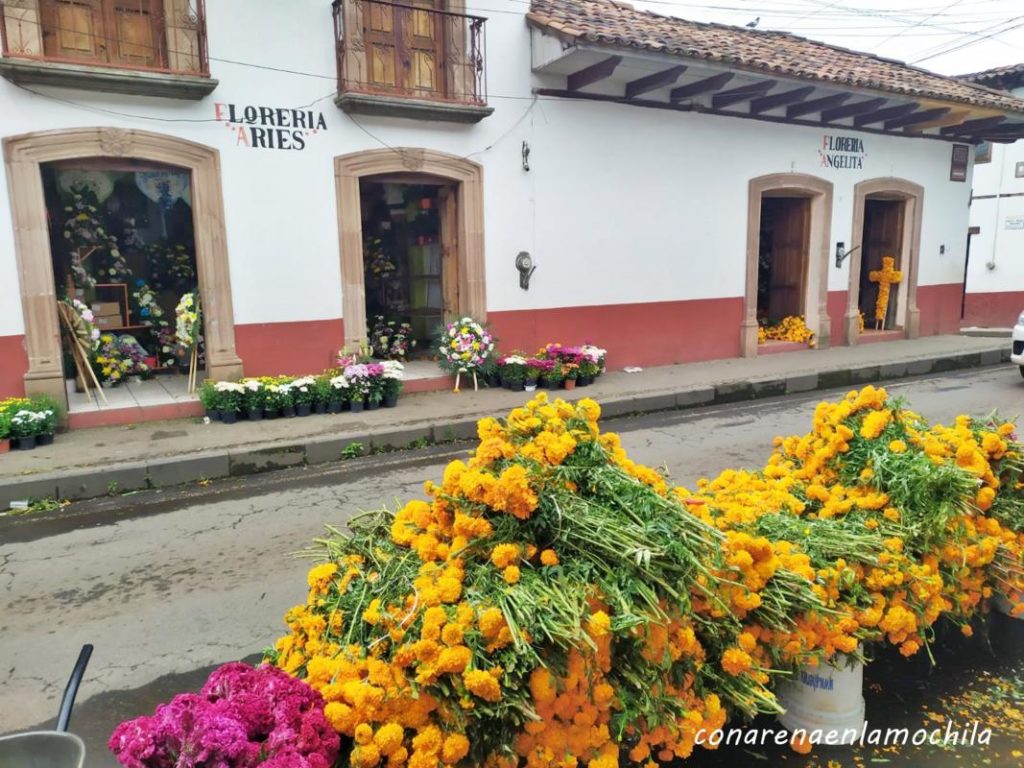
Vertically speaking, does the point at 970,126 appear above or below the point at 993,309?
above

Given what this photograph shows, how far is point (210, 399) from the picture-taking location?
27.7ft

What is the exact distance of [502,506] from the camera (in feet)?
7.64

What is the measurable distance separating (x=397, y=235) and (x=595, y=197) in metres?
3.39

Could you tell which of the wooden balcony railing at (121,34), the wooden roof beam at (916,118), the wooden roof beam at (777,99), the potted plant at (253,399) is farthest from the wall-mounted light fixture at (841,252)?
the wooden balcony railing at (121,34)

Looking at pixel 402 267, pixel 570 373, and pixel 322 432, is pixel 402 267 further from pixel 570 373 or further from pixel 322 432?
pixel 322 432

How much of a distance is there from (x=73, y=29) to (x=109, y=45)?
0.36 m

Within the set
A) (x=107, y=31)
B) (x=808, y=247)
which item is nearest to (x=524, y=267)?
(x=107, y=31)

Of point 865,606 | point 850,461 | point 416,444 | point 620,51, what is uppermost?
point 620,51

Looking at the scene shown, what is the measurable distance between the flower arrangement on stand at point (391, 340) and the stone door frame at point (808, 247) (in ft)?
19.3

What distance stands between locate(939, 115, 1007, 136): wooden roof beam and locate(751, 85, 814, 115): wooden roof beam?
448cm

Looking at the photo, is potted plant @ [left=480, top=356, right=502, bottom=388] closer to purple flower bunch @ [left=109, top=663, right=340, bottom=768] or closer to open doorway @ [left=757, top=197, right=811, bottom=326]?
open doorway @ [left=757, top=197, right=811, bottom=326]

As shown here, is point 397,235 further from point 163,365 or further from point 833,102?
point 833,102

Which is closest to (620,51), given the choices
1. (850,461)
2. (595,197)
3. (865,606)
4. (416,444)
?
(595,197)

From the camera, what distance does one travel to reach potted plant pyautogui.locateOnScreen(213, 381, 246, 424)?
838cm
